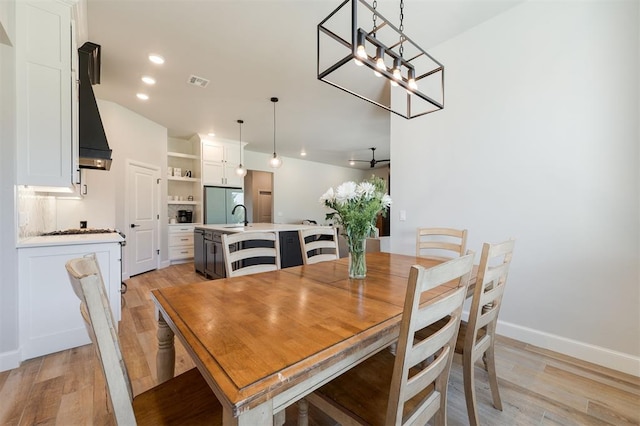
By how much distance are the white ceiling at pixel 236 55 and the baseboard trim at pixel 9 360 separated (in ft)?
9.27

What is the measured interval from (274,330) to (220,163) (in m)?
6.03

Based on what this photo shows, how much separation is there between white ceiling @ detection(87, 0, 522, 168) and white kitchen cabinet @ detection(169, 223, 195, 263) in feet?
7.02

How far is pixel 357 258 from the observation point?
5.12 ft

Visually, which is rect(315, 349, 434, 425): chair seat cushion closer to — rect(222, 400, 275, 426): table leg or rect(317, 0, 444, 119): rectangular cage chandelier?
rect(222, 400, 275, 426): table leg

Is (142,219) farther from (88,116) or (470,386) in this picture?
(470,386)

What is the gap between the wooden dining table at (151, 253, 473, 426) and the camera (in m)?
0.64

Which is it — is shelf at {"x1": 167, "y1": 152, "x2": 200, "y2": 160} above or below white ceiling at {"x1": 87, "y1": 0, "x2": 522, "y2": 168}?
below

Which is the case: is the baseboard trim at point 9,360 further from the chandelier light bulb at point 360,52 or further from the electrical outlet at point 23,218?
the chandelier light bulb at point 360,52

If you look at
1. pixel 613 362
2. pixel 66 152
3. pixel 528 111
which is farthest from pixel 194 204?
pixel 613 362

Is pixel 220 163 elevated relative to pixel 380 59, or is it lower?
elevated

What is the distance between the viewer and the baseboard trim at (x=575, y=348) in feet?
6.10

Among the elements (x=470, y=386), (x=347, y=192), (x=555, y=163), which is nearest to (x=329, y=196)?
(x=347, y=192)

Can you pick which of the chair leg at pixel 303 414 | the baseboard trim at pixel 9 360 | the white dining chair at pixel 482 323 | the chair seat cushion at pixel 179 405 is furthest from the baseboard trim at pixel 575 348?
the baseboard trim at pixel 9 360

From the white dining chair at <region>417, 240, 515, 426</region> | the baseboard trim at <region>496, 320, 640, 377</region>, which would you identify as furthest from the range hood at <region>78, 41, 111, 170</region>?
the baseboard trim at <region>496, 320, 640, 377</region>
